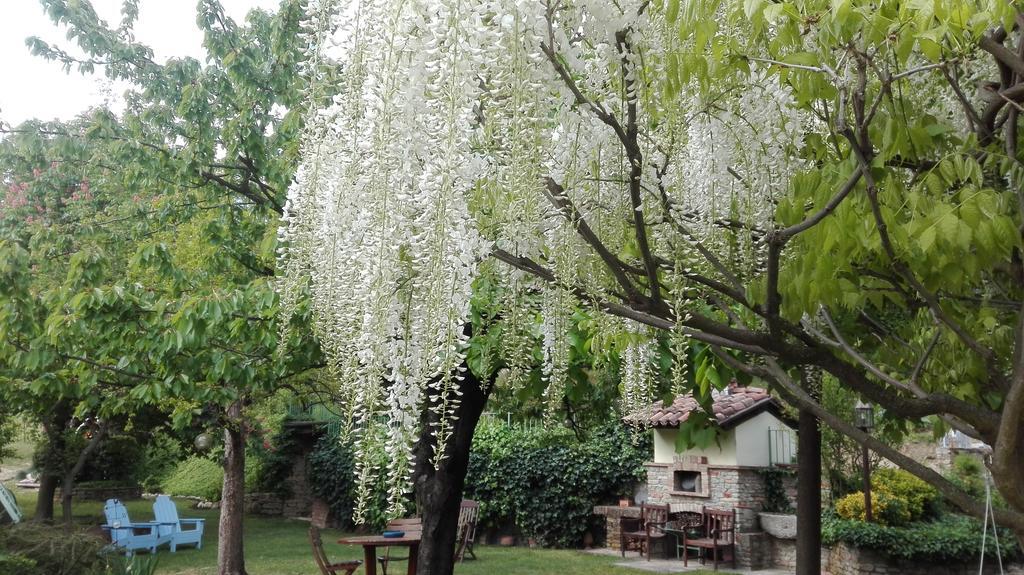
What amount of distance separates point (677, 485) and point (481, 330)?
30.8ft

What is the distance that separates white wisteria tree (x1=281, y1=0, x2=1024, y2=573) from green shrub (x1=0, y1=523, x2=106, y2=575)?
299 cm

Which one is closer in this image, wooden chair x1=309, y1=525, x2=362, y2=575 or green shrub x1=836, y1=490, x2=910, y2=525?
wooden chair x1=309, y1=525, x2=362, y2=575

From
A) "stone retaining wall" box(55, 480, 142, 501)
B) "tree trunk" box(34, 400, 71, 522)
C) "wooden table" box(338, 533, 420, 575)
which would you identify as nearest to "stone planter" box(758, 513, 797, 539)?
"wooden table" box(338, 533, 420, 575)

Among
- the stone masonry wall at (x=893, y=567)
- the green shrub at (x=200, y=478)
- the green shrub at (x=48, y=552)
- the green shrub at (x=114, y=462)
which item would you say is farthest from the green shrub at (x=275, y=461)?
the green shrub at (x=48, y=552)

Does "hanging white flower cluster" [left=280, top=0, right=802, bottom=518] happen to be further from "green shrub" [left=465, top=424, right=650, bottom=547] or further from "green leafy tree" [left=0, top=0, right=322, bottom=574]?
"green shrub" [left=465, top=424, right=650, bottom=547]

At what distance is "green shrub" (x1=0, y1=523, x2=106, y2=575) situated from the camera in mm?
4807

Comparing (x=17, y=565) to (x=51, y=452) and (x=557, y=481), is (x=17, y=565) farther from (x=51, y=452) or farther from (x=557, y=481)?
(x=557, y=481)

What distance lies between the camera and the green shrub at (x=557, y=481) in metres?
13.8

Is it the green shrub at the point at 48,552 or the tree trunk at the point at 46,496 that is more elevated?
the green shrub at the point at 48,552

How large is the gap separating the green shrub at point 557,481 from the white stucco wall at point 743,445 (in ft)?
1.69

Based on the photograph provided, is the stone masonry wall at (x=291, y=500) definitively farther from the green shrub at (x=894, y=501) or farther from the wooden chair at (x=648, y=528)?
the green shrub at (x=894, y=501)

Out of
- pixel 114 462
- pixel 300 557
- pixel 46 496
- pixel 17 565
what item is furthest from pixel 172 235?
pixel 114 462

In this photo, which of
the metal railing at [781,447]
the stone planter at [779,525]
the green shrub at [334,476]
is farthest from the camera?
the green shrub at [334,476]

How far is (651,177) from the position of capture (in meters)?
2.78
